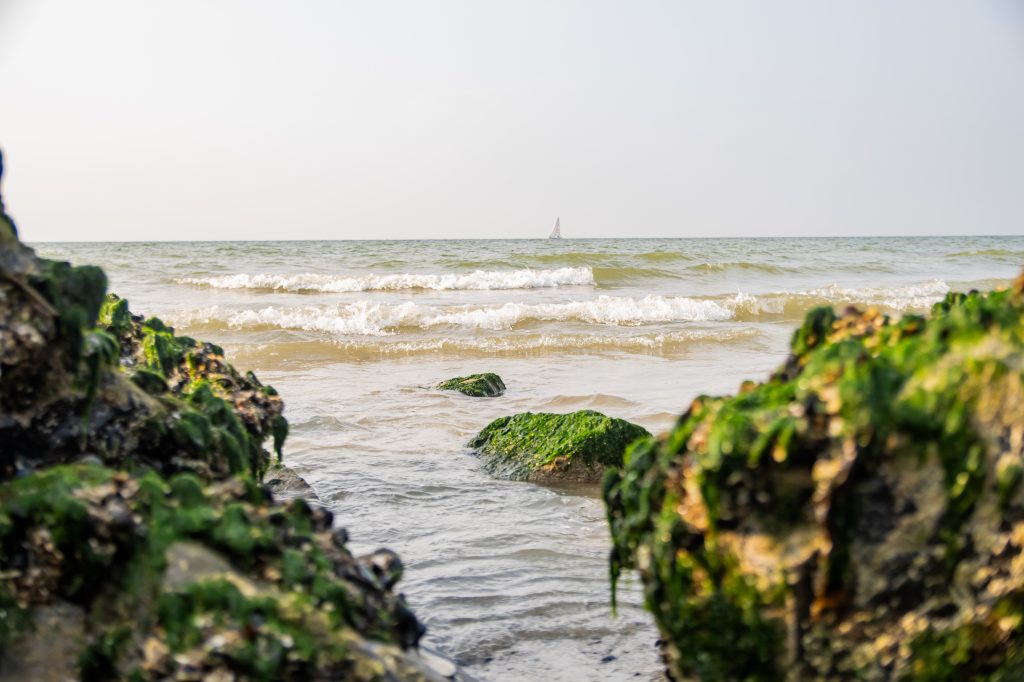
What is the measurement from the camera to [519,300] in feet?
60.7

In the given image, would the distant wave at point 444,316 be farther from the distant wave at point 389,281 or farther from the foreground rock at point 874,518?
the foreground rock at point 874,518

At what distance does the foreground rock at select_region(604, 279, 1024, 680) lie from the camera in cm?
180

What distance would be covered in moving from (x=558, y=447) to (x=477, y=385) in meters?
2.78

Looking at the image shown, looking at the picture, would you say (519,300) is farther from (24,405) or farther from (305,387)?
(24,405)

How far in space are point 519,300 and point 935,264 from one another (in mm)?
21236

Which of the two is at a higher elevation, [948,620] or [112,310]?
[112,310]

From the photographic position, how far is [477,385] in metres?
→ 8.27

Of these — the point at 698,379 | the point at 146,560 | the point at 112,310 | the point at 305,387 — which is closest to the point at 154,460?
the point at 146,560

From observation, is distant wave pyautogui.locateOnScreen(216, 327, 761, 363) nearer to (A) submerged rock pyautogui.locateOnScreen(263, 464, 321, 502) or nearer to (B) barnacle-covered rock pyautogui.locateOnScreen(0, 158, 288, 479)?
(A) submerged rock pyautogui.locateOnScreen(263, 464, 321, 502)

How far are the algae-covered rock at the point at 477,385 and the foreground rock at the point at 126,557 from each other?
5713mm

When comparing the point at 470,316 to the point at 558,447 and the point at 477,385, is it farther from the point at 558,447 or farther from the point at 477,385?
the point at 558,447

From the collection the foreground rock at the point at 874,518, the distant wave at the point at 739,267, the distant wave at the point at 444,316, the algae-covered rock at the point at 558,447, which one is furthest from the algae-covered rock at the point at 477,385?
the distant wave at the point at 739,267

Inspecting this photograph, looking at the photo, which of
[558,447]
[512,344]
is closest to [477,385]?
[558,447]

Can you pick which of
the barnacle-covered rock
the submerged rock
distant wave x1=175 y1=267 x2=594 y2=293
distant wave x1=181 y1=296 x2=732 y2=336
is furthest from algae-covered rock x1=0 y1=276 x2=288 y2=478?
distant wave x1=175 y1=267 x2=594 y2=293
